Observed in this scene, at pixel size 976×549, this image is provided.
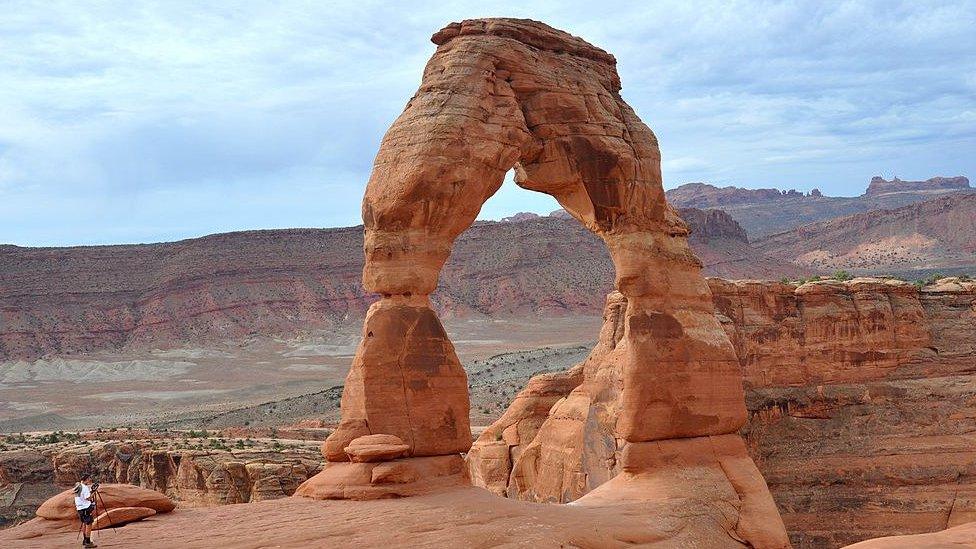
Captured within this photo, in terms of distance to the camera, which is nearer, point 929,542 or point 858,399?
point 929,542

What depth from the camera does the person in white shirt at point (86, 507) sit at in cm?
1194

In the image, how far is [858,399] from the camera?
35.9 m

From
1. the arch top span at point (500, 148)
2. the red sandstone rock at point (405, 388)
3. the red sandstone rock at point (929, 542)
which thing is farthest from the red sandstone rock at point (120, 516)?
the red sandstone rock at point (929, 542)

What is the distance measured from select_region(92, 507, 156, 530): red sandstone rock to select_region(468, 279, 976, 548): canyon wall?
55.6 ft

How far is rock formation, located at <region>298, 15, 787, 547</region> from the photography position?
15578 mm

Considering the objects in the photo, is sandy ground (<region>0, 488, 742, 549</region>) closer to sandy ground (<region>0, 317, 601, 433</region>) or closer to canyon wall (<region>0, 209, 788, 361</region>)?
sandy ground (<region>0, 317, 601, 433</region>)

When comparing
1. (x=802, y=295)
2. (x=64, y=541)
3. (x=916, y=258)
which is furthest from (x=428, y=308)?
(x=916, y=258)

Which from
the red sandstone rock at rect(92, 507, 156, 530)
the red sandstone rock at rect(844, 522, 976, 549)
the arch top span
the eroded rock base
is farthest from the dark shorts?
the red sandstone rock at rect(844, 522, 976, 549)

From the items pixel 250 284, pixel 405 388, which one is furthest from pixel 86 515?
pixel 250 284

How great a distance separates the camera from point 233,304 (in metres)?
117

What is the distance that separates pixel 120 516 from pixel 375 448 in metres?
3.68

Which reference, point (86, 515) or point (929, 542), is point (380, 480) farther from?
point (929, 542)

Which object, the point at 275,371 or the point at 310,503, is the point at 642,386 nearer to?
the point at 310,503

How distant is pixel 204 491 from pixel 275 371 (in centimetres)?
6637
